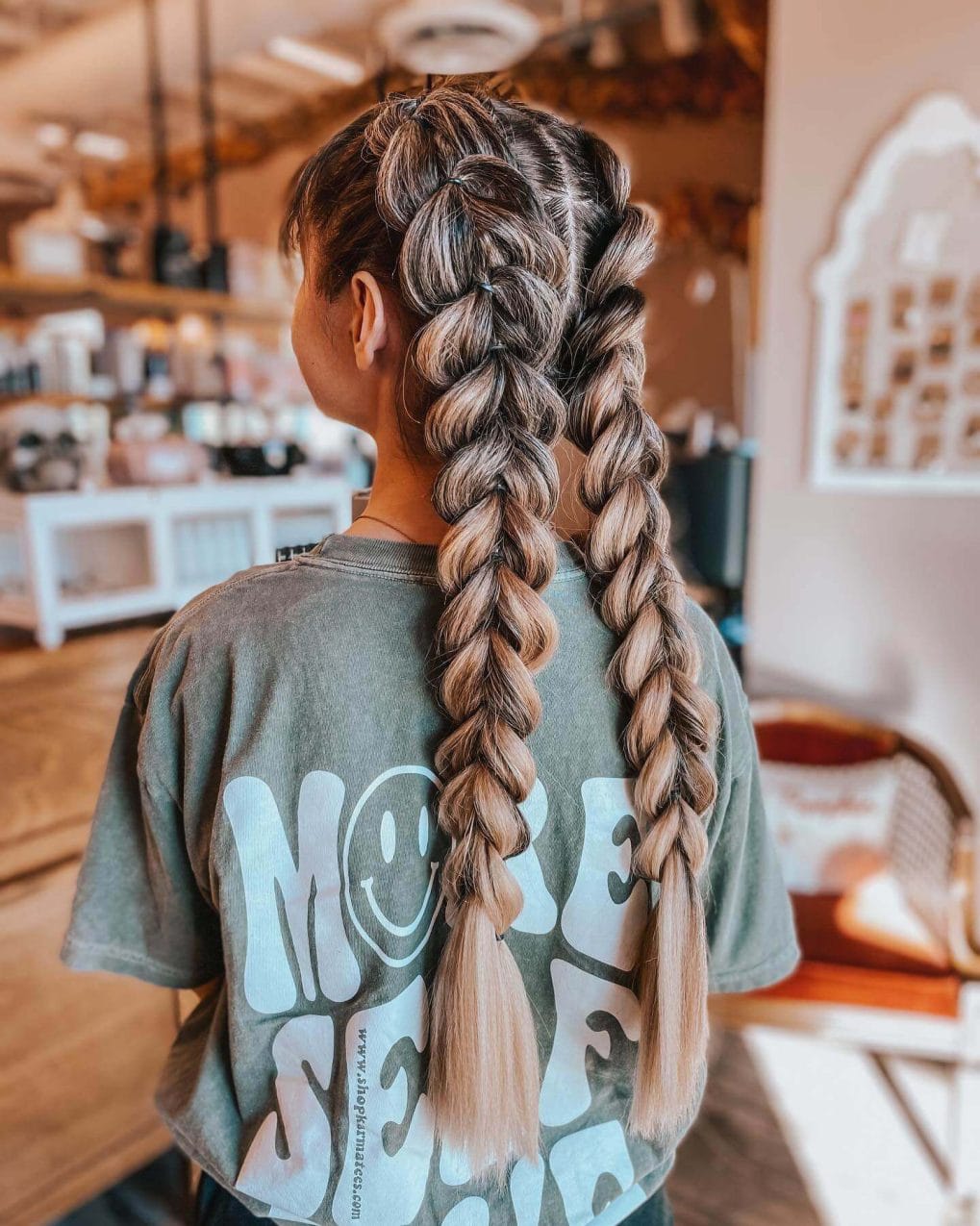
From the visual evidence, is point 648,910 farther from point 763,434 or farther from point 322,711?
point 763,434

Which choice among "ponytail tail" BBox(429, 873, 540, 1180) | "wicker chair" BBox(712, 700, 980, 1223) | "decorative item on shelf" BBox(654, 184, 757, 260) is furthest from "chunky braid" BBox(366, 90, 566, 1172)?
"decorative item on shelf" BBox(654, 184, 757, 260)

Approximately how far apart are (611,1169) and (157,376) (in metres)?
2.19

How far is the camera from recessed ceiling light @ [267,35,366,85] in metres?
5.12

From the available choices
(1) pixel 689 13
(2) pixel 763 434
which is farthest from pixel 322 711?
(1) pixel 689 13

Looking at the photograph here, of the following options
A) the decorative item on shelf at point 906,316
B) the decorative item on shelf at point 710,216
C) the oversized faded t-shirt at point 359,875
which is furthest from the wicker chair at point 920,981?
the decorative item on shelf at point 710,216

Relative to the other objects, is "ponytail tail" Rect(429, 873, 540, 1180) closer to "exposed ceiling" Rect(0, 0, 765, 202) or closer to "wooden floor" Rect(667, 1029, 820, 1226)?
"wooden floor" Rect(667, 1029, 820, 1226)

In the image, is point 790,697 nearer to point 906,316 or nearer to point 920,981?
point 920,981

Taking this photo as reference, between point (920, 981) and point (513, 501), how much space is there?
1.56 meters

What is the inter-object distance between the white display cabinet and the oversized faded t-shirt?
263mm

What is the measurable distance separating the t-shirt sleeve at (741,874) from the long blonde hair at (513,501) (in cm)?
7

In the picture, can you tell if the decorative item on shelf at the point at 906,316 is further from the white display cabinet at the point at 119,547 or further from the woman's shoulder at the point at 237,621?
the woman's shoulder at the point at 237,621

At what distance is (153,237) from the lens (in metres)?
2.19

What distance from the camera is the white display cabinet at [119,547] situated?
2.97 ft

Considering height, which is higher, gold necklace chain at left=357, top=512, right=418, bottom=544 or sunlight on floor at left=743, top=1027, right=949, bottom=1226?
gold necklace chain at left=357, top=512, right=418, bottom=544
